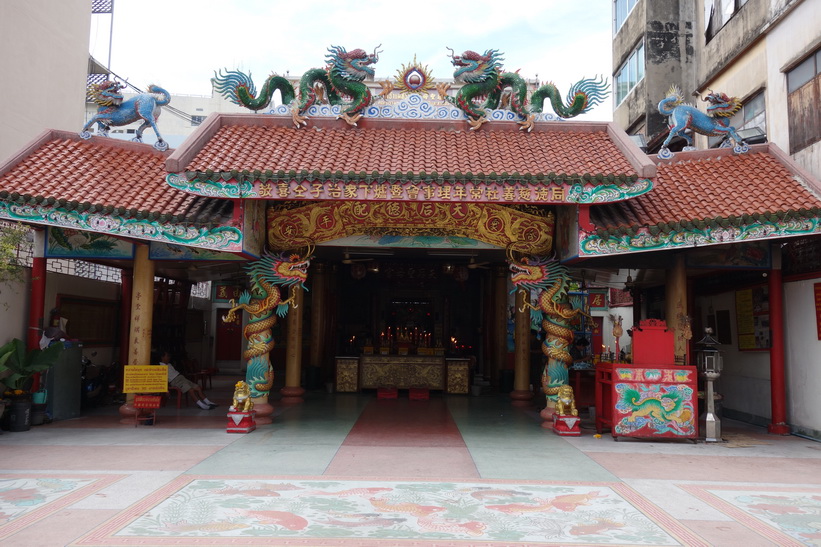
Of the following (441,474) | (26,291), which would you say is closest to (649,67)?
(441,474)

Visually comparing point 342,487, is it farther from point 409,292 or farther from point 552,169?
point 409,292

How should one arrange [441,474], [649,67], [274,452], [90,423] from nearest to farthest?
[441,474]
[274,452]
[90,423]
[649,67]

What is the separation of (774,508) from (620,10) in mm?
18207

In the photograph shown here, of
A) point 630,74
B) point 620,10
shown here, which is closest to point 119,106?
point 630,74

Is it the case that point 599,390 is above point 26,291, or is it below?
below

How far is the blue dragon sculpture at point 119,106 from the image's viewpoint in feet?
30.9

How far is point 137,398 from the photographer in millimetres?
9125

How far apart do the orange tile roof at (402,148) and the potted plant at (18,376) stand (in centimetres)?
350

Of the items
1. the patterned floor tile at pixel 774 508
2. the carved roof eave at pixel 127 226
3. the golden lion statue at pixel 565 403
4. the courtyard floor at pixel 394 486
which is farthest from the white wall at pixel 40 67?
the patterned floor tile at pixel 774 508

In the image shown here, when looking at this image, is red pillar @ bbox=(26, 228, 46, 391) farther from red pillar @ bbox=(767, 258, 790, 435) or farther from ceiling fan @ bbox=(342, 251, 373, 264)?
red pillar @ bbox=(767, 258, 790, 435)

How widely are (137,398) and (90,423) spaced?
947 millimetres

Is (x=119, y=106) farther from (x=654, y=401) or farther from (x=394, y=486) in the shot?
(x=654, y=401)

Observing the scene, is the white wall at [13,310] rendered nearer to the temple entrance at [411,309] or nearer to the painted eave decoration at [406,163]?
the painted eave decoration at [406,163]

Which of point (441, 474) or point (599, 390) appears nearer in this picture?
point (441, 474)
